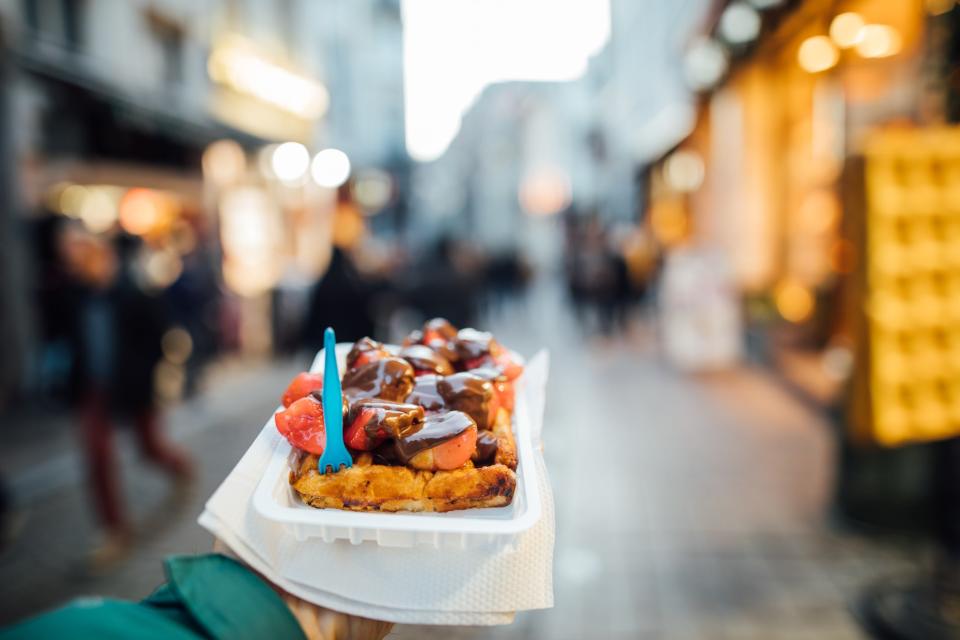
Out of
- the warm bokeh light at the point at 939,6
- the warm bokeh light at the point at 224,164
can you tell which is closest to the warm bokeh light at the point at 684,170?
the warm bokeh light at the point at 224,164

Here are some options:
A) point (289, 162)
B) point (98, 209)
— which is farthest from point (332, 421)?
point (289, 162)

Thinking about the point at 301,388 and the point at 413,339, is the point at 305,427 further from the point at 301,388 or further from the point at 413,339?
the point at 413,339

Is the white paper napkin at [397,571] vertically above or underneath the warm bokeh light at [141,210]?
underneath

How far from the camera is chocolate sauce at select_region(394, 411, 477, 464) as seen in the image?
133 cm

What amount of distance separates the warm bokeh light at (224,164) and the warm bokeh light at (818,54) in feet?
34.8

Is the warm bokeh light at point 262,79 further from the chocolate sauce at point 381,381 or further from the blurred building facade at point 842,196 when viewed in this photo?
the chocolate sauce at point 381,381

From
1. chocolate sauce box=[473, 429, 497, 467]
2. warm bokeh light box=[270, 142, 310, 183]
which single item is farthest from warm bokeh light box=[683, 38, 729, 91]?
chocolate sauce box=[473, 429, 497, 467]

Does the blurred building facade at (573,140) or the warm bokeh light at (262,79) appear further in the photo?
the blurred building facade at (573,140)

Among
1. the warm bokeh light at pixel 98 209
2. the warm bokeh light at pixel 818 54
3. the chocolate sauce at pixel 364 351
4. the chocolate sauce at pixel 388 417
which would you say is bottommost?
the chocolate sauce at pixel 388 417

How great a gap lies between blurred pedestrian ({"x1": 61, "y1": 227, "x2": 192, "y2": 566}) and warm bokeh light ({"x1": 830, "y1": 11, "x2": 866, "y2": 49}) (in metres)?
6.85

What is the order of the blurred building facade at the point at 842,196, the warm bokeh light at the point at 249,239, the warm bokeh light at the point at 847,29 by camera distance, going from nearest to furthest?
the blurred building facade at the point at 842,196, the warm bokeh light at the point at 847,29, the warm bokeh light at the point at 249,239

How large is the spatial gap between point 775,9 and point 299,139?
52.8 feet

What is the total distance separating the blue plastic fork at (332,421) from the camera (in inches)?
50.4

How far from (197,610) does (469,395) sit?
2.04ft
